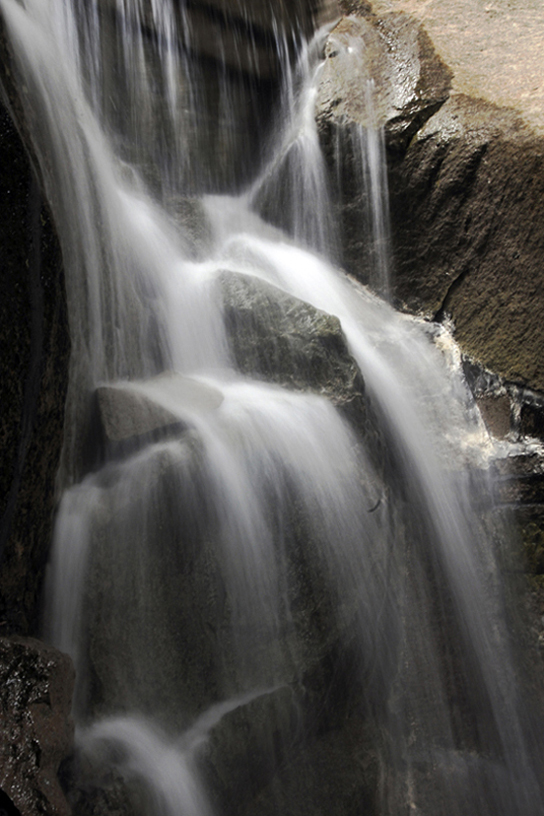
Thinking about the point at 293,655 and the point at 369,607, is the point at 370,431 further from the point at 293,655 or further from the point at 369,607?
the point at 293,655

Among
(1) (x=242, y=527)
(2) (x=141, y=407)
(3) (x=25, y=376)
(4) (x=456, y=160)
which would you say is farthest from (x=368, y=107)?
(3) (x=25, y=376)

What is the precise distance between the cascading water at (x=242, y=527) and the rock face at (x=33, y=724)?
33 centimetres

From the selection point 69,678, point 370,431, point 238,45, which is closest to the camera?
point 69,678

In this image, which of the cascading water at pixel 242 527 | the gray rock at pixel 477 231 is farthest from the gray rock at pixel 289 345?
the gray rock at pixel 477 231

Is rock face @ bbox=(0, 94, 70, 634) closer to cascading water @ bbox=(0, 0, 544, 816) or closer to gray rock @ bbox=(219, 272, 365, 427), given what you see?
cascading water @ bbox=(0, 0, 544, 816)

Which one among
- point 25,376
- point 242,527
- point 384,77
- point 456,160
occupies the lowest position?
point 242,527

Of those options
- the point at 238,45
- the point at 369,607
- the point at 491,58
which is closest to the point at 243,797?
the point at 369,607

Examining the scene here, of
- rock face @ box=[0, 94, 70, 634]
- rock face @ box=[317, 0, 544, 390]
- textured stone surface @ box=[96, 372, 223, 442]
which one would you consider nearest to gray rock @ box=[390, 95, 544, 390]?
rock face @ box=[317, 0, 544, 390]

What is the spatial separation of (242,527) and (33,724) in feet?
3.93

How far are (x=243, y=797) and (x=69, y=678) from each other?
1092 millimetres

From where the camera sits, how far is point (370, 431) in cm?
363

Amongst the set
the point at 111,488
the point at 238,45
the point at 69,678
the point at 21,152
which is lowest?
the point at 69,678

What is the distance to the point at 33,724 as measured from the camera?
6.00 ft

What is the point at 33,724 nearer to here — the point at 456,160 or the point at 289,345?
the point at 289,345
